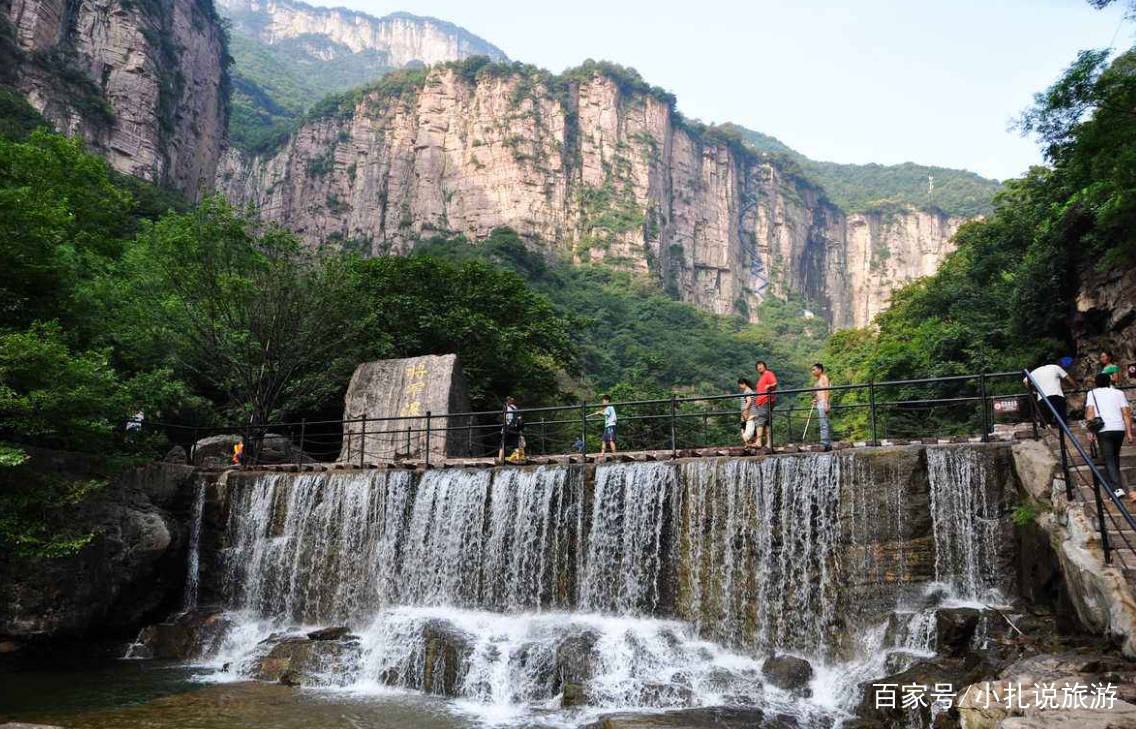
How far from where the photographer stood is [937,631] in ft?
27.3

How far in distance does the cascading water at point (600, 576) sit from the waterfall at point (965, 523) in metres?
0.03

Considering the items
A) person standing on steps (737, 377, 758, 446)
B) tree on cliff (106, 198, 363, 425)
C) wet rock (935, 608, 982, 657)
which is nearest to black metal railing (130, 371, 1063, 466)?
person standing on steps (737, 377, 758, 446)

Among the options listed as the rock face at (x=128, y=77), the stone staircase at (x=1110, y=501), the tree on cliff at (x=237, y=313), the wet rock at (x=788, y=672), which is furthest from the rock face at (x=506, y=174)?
the wet rock at (x=788, y=672)

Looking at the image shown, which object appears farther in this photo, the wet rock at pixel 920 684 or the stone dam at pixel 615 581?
the stone dam at pixel 615 581

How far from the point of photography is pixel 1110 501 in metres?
7.50

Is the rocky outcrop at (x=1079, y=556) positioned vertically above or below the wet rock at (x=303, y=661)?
above

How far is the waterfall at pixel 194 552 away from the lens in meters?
14.1

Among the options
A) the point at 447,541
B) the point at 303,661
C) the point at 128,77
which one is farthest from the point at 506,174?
the point at 303,661

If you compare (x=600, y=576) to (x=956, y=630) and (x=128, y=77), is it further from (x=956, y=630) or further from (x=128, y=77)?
(x=128, y=77)

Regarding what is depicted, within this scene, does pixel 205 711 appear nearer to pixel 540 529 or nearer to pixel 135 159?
pixel 540 529

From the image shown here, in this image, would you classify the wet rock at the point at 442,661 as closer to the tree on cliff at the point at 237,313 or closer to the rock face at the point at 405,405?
the rock face at the point at 405,405

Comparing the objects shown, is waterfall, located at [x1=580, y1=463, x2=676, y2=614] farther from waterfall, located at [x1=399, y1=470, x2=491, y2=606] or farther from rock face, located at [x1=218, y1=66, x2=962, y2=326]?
rock face, located at [x1=218, y1=66, x2=962, y2=326]

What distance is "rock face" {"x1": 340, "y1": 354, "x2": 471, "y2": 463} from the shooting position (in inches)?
635

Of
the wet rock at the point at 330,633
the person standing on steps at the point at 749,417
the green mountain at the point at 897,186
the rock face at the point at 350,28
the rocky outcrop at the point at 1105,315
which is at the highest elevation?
the rock face at the point at 350,28
